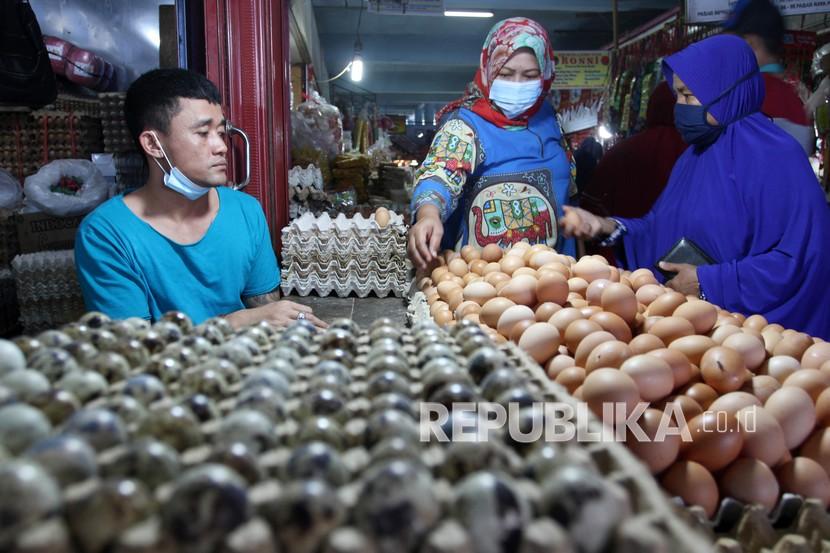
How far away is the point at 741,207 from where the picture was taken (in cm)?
224

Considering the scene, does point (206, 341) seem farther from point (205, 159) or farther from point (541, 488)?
point (205, 159)

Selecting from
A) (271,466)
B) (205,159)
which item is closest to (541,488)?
(271,466)

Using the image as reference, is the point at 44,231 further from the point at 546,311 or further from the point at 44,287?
the point at 546,311

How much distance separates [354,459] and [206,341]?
455 millimetres

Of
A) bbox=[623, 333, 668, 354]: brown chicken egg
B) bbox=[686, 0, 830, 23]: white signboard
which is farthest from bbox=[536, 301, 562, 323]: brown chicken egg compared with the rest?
bbox=[686, 0, 830, 23]: white signboard

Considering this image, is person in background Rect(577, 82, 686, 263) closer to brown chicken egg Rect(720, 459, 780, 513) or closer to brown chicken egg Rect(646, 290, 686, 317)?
brown chicken egg Rect(646, 290, 686, 317)

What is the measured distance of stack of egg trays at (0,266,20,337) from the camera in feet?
14.3

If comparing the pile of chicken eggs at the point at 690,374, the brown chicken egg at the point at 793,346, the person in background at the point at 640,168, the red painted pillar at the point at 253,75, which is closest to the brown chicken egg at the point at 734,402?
the pile of chicken eggs at the point at 690,374

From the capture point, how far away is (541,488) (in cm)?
59

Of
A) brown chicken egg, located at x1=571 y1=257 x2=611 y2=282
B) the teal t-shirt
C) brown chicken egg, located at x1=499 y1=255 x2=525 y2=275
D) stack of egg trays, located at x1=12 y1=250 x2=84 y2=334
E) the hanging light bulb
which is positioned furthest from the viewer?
the hanging light bulb

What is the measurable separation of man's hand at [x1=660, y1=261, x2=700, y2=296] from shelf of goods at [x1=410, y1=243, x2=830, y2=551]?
420mm

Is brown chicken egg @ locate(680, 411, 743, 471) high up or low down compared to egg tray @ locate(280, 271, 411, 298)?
up

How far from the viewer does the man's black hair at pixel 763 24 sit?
333 centimetres

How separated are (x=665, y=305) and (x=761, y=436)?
1.57ft
